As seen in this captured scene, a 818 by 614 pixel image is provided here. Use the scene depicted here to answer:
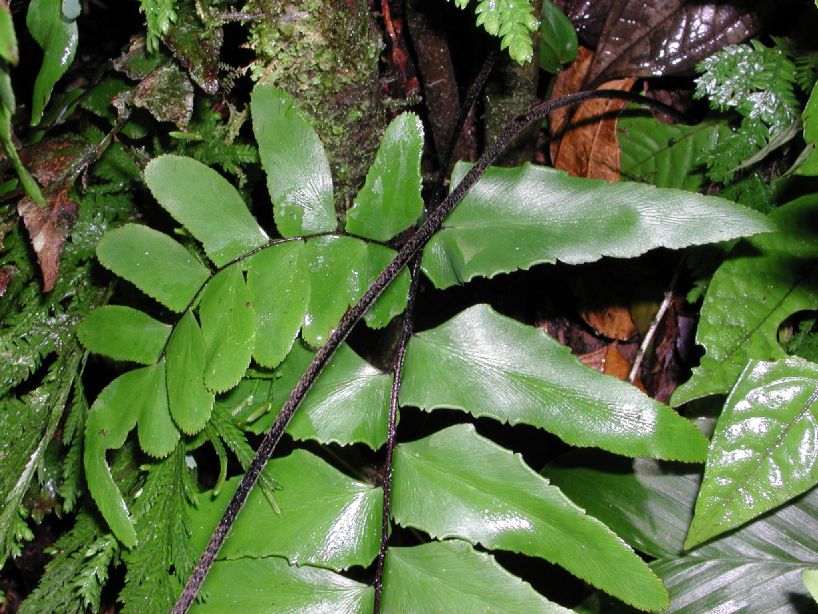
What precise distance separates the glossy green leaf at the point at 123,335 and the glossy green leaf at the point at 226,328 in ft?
0.32

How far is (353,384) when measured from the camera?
1217mm

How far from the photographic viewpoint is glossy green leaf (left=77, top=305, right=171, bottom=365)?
3.74 feet

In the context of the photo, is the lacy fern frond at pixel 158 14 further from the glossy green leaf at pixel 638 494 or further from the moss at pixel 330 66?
the glossy green leaf at pixel 638 494

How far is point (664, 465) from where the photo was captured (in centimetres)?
138

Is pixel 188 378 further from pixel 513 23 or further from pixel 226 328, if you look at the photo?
pixel 513 23

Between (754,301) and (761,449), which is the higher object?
(754,301)

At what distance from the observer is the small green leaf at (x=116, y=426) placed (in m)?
1.08

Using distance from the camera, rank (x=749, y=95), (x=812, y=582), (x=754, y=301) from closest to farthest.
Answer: (x=812, y=582) < (x=754, y=301) < (x=749, y=95)

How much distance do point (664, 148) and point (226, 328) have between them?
127 centimetres

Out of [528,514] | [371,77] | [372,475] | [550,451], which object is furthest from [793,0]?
[372,475]

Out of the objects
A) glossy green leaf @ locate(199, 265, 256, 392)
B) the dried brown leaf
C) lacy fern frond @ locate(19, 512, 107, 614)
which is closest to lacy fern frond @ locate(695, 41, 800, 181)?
glossy green leaf @ locate(199, 265, 256, 392)

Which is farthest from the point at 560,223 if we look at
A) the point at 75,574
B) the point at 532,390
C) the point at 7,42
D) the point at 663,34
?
the point at 75,574

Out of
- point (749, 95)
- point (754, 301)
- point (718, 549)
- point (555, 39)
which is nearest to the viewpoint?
point (718, 549)

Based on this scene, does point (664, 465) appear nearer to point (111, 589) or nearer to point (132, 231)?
point (132, 231)
